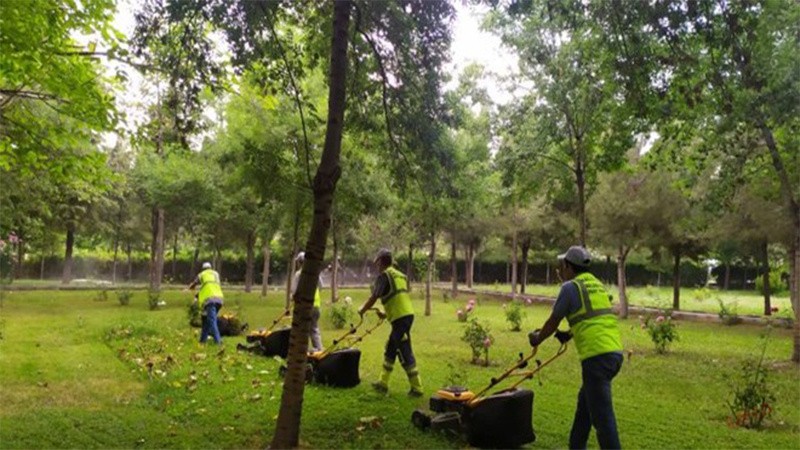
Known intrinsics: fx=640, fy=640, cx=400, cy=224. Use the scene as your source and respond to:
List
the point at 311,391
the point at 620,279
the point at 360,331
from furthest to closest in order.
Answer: the point at 620,279, the point at 360,331, the point at 311,391

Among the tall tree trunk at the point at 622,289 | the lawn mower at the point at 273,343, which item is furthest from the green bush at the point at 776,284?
the lawn mower at the point at 273,343

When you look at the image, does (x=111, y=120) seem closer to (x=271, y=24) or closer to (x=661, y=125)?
(x=271, y=24)

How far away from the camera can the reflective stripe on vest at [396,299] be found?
28.3 ft

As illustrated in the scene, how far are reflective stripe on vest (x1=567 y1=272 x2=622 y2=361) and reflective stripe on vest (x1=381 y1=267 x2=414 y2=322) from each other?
10.9 ft

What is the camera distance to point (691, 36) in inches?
281

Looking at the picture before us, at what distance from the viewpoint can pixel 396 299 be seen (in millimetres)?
8641

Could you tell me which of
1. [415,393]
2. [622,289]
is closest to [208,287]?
[415,393]

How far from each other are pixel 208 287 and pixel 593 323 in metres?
9.53

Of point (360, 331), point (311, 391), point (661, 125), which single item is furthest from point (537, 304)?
point (311, 391)

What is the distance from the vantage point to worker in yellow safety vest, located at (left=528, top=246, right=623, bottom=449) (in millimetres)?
5352

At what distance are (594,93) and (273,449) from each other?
11461mm

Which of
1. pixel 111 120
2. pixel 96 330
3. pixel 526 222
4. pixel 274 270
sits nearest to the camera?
pixel 111 120

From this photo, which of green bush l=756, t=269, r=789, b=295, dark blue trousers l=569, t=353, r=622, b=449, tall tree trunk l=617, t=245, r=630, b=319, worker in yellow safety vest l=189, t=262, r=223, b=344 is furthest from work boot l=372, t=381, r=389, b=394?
green bush l=756, t=269, r=789, b=295

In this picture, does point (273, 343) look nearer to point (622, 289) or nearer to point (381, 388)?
point (381, 388)
